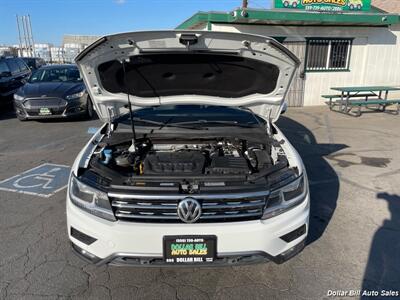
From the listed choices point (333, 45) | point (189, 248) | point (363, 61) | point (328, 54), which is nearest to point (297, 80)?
point (328, 54)

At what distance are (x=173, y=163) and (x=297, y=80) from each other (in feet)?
31.2

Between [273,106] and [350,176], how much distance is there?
7.40 feet

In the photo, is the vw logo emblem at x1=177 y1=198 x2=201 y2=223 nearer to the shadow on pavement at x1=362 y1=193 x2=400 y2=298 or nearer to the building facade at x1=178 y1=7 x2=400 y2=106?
the shadow on pavement at x1=362 y1=193 x2=400 y2=298

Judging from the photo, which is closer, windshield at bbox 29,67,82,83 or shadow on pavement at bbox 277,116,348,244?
shadow on pavement at bbox 277,116,348,244

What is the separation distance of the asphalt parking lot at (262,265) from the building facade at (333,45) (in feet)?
20.5

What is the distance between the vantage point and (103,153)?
2.85 metres

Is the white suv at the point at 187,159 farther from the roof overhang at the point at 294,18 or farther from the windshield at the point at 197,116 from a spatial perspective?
the roof overhang at the point at 294,18

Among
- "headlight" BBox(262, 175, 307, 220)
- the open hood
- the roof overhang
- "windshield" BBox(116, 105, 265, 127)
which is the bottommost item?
"headlight" BBox(262, 175, 307, 220)

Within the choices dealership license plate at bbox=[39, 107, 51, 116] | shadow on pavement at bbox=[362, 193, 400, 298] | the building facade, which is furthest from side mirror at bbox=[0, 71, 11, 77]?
shadow on pavement at bbox=[362, 193, 400, 298]

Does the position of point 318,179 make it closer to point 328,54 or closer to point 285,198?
point 285,198

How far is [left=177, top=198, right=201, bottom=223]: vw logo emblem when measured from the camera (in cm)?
214

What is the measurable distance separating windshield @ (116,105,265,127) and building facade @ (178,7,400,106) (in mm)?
7067

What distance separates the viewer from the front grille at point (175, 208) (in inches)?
85.1

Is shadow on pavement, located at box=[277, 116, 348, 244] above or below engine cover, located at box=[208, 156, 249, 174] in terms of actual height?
below
